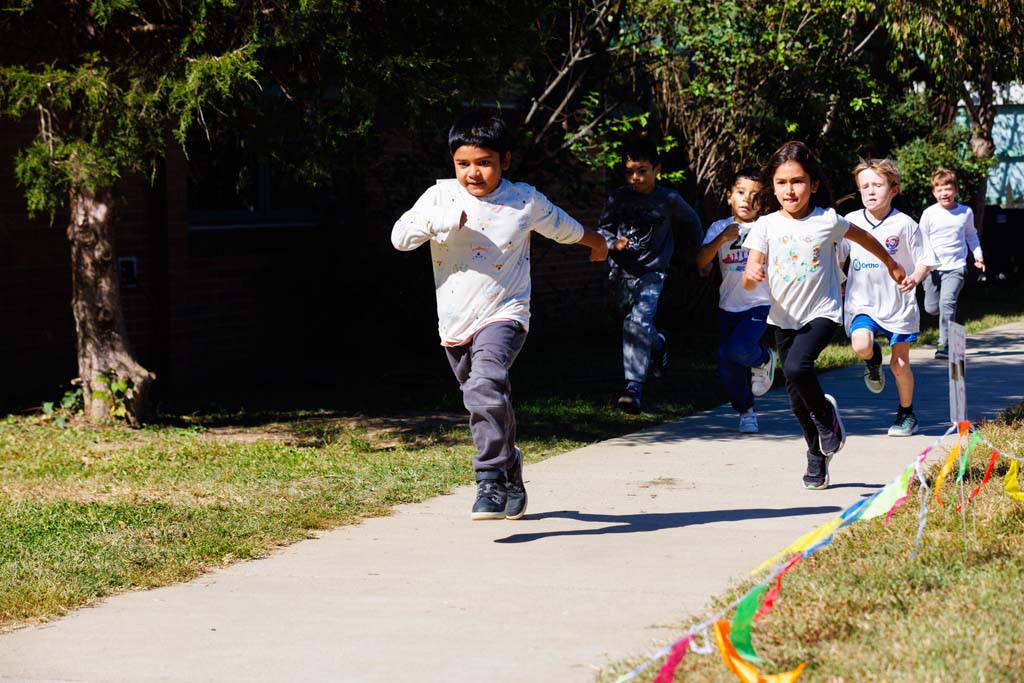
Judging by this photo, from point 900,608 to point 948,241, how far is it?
887 cm

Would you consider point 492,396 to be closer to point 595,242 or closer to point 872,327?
point 595,242

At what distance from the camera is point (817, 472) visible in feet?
23.3

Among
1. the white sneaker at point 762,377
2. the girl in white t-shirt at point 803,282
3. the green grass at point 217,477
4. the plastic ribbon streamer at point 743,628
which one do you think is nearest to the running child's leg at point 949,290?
the green grass at point 217,477

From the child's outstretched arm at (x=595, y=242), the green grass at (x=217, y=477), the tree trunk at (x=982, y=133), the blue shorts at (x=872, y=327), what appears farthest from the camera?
the tree trunk at (x=982, y=133)

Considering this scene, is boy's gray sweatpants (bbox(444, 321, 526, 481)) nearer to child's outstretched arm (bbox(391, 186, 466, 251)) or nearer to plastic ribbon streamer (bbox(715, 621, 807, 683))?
child's outstretched arm (bbox(391, 186, 466, 251))

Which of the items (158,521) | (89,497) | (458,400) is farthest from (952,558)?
(458,400)

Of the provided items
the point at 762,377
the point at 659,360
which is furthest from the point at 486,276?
the point at 659,360

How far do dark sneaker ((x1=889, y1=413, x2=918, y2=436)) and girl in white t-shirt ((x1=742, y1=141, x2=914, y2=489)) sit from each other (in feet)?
5.76

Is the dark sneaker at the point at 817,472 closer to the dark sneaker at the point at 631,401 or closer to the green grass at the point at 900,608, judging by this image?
the green grass at the point at 900,608

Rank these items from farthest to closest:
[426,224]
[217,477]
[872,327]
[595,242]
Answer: [872,327] < [217,477] < [595,242] < [426,224]

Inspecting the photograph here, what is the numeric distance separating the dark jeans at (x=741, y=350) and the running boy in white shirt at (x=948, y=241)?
442 cm

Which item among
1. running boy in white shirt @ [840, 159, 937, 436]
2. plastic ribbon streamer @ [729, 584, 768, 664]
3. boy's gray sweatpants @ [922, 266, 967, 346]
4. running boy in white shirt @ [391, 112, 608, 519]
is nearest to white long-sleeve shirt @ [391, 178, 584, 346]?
running boy in white shirt @ [391, 112, 608, 519]

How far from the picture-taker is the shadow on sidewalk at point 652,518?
629 cm

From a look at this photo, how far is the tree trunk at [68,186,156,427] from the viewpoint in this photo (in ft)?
30.2
